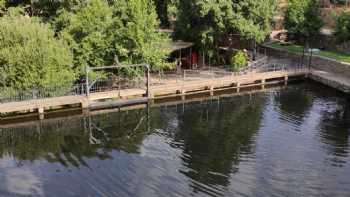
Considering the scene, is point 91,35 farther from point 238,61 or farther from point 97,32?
point 238,61

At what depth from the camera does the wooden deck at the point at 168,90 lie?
1227 inches

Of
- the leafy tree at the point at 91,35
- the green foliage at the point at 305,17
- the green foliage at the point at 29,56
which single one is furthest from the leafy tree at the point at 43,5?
the green foliage at the point at 305,17

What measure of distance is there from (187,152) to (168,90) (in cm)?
1186

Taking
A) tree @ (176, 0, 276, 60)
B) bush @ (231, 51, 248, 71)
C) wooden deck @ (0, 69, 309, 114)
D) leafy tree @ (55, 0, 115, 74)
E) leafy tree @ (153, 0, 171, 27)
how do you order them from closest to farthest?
wooden deck @ (0, 69, 309, 114) → leafy tree @ (55, 0, 115, 74) → tree @ (176, 0, 276, 60) → bush @ (231, 51, 248, 71) → leafy tree @ (153, 0, 171, 27)

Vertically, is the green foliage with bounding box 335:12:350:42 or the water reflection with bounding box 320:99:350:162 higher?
the green foliage with bounding box 335:12:350:42

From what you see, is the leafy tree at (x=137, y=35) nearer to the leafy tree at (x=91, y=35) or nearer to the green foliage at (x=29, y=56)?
the leafy tree at (x=91, y=35)

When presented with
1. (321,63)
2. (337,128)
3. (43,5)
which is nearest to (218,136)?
(337,128)

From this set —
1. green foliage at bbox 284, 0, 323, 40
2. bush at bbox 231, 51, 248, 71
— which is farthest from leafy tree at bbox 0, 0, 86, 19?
green foliage at bbox 284, 0, 323, 40

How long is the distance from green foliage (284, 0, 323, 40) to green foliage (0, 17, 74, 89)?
27956 millimetres

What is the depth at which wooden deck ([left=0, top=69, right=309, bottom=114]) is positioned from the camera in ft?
102

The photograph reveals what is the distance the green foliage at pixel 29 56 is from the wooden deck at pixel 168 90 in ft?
4.86

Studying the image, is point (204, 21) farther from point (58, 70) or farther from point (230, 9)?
point (58, 70)

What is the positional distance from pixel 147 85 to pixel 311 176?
638 inches

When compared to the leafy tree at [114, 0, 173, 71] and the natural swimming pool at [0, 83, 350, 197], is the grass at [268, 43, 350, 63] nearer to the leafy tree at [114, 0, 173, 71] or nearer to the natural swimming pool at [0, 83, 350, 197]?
the natural swimming pool at [0, 83, 350, 197]
